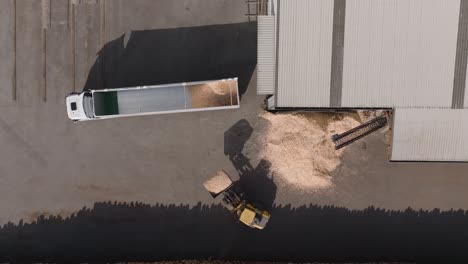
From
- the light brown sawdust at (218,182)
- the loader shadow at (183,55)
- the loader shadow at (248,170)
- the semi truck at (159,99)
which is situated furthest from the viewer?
the light brown sawdust at (218,182)

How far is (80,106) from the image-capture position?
1830 centimetres

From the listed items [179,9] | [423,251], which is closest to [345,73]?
[179,9]

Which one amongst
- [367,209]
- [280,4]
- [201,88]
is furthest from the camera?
[367,209]

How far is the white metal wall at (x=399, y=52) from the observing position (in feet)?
55.7

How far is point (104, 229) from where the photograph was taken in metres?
20.2

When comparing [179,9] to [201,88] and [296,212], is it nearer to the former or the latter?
[201,88]

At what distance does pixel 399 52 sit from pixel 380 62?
936 millimetres

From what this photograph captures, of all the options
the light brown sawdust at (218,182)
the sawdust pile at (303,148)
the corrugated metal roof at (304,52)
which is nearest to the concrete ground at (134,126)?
the light brown sawdust at (218,182)

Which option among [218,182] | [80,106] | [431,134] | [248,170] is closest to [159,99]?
[80,106]

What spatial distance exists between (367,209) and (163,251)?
10.8 metres

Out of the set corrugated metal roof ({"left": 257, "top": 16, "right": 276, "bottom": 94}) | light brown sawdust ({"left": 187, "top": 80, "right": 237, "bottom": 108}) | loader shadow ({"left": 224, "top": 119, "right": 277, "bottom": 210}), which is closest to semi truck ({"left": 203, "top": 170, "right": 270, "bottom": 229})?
loader shadow ({"left": 224, "top": 119, "right": 277, "bottom": 210})

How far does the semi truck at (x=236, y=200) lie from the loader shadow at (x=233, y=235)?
719 mm

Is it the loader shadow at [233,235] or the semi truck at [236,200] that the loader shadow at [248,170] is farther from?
the loader shadow at [233,235]

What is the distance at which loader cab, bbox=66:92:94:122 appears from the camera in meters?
18.2
